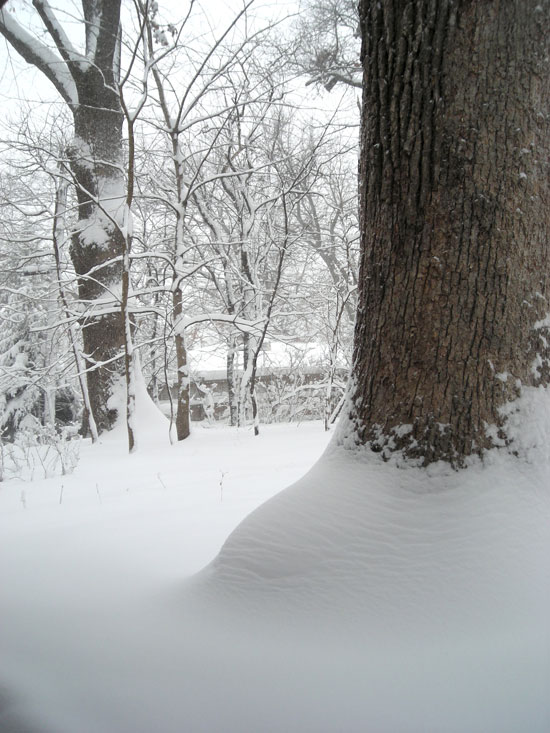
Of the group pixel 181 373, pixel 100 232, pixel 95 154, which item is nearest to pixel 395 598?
pixel 181 373

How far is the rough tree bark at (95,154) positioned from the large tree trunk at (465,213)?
547cm

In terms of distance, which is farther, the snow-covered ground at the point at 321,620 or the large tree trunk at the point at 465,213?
the large tree trunk at the point at 465,213

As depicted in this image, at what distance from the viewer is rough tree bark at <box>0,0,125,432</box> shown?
21.4 ft

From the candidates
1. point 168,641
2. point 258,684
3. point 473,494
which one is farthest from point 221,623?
point 473,494

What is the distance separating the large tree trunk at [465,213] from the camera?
5.12 feet

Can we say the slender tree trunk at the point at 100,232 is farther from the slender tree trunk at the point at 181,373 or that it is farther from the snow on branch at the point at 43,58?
the slender tree trunk at the point at 181,373

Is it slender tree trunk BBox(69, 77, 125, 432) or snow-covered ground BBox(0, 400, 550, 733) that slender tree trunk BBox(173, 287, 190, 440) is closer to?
slender tree trunk BBox(69, 77, 125, 432)

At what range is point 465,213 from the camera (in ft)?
5.15

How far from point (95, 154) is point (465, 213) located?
643 cm

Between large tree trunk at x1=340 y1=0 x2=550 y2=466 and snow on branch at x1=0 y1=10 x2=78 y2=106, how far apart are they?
6.75 metres

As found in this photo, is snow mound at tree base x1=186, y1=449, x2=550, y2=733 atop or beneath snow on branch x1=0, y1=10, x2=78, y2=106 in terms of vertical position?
beneath

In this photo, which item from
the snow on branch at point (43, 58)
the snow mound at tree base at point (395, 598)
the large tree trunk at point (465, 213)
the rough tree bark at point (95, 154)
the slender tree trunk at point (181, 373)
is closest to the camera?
the snow mound at tree base at point (395, 598)

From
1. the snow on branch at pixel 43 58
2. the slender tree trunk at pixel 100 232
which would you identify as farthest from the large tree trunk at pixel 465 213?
the snow on branch at pixel 43 58

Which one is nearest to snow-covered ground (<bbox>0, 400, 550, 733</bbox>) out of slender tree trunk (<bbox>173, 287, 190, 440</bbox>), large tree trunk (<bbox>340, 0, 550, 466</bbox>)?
large tree trunk (<bbox>340, 0, 550, 466</bbox>)
